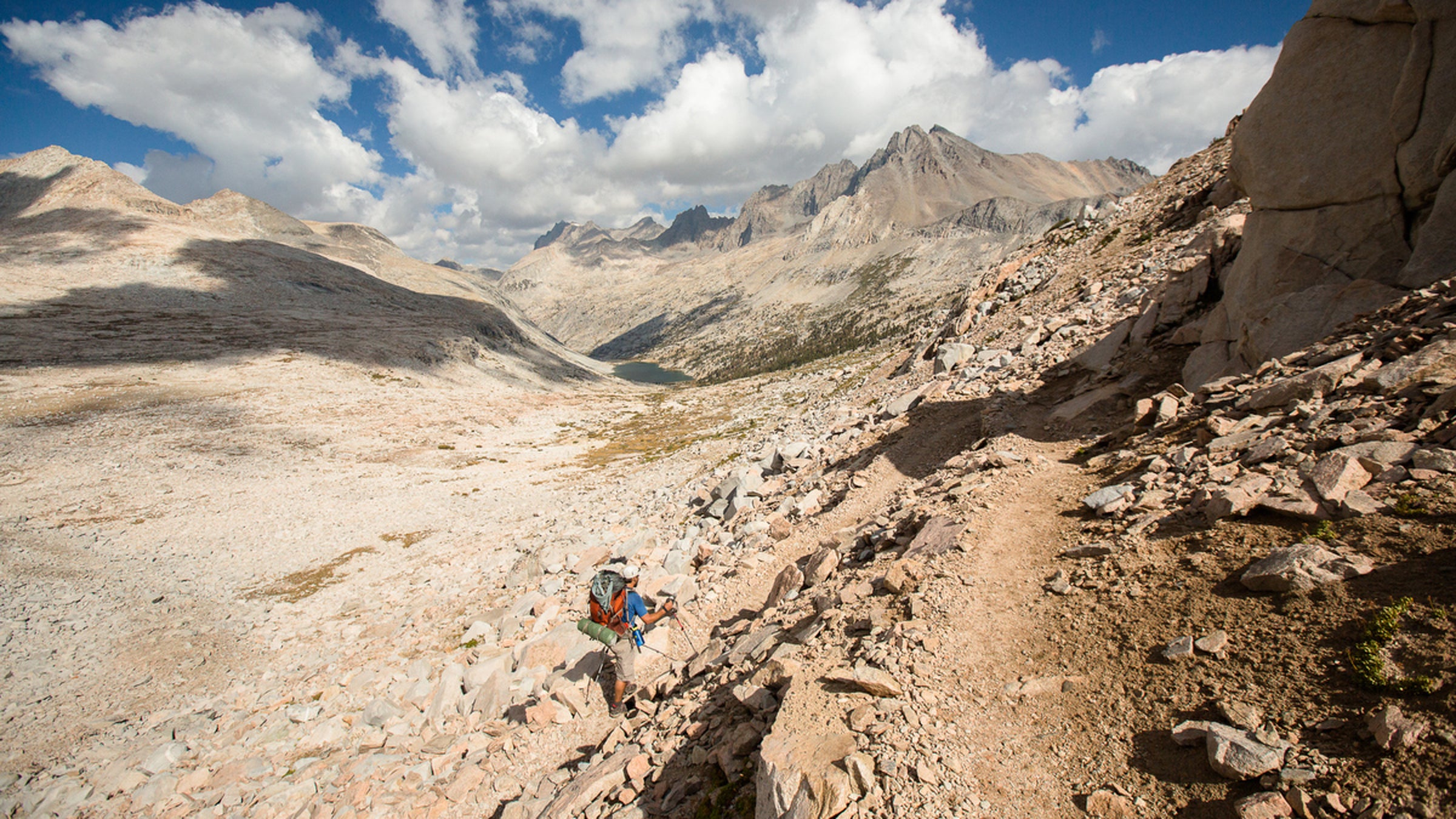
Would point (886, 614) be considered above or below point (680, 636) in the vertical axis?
above

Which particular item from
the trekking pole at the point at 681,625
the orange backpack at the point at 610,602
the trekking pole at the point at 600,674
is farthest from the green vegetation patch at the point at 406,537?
the trekking pole at the point at 681,625

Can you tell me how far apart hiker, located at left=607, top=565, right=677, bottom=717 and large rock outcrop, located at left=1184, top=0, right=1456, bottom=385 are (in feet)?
41.1

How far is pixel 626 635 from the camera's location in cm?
1070

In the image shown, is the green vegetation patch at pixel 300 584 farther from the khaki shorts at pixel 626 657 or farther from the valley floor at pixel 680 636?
the khaki shorts at pixel 626 657

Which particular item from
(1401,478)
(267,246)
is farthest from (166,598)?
(267,246)

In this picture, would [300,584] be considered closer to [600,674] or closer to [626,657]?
[600,674]

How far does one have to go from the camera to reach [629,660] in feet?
34.4

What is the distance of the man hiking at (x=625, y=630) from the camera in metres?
10.4

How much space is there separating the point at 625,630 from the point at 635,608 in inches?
17.1

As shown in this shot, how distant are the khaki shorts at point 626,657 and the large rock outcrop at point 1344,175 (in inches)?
507

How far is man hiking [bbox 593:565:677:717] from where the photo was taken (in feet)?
34.0

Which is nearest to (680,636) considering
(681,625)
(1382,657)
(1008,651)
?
(681,625)

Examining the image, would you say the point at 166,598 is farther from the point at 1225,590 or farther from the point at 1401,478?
the point at 1401,478

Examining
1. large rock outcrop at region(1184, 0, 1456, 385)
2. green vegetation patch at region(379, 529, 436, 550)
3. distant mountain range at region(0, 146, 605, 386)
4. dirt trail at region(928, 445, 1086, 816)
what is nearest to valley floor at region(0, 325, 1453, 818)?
dirt trail at region(928, 445, 1086, 816)
